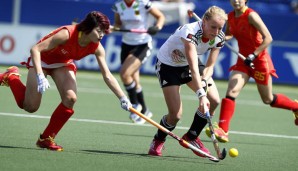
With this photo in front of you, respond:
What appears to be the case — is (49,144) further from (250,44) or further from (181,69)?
(250,44)

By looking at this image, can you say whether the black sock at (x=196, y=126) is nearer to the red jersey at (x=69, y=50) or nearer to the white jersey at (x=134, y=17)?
the red jersey at (x=69, y=50)

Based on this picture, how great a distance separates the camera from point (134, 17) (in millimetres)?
10969

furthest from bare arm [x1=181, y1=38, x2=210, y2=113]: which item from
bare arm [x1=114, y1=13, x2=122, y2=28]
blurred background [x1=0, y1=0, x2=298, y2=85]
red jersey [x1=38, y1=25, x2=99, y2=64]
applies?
blurred background [x1=0, y1=0, x2=298, y2=85]

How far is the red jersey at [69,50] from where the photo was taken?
7141mm

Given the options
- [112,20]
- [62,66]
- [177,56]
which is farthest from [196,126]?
[112,20]

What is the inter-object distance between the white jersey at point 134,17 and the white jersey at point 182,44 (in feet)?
10.8

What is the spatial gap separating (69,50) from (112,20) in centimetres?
1045

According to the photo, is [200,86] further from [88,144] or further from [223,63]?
[223,63]

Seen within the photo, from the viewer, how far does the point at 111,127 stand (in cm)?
955

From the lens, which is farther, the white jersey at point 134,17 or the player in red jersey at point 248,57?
the white jersey at point 134,17

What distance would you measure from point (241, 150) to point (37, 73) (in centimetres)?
249

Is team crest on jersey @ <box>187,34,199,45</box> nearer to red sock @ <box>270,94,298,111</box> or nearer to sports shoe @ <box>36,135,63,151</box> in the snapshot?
sports shoe @ <box>36,135,63,151</box>

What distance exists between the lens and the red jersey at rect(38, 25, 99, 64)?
23.4 ft

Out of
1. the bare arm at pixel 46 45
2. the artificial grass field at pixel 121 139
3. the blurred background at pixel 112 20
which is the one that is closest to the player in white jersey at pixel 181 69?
the artificial grass field at pixel 121 139
